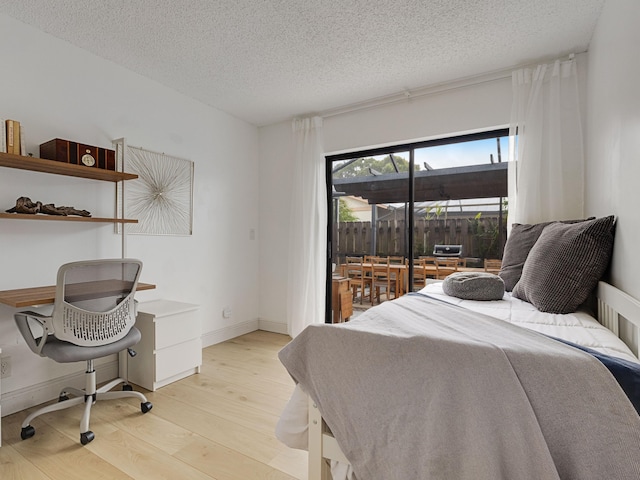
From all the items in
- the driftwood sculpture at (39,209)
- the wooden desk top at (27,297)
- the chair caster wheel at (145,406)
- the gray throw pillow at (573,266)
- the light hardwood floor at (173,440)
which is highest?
the driftwood sculpture at (39,209)

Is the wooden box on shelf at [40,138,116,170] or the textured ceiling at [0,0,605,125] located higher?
the textured ceiling at [0,0,605,125]

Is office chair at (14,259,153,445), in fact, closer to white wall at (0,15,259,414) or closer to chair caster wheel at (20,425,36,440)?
chair caster wheel at (20,425,36,440)

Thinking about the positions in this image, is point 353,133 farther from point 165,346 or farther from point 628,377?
point 628,377

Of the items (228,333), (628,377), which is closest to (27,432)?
(228,333)

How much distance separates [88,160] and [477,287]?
2652 mm

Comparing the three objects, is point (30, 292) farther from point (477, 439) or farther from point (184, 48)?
point (477, 439)

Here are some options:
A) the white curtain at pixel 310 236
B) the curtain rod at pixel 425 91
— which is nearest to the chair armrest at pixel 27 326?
the white curtain at pixel 310 236

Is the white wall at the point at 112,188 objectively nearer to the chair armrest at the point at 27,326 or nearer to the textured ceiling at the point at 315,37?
the textured ceiling at the point at 315,37

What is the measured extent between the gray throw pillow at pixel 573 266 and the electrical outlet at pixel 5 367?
3.09 m

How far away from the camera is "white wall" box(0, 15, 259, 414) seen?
7.00 ft

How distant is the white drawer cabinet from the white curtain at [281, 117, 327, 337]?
118 cm

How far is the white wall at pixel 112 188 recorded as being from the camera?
7.00 feet

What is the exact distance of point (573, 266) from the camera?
166cm

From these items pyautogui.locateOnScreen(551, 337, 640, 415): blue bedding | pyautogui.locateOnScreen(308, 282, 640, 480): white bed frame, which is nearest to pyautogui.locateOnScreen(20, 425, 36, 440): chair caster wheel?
pyautogui.locateOnScreen(308, 282, 640, 480): white bed frame
